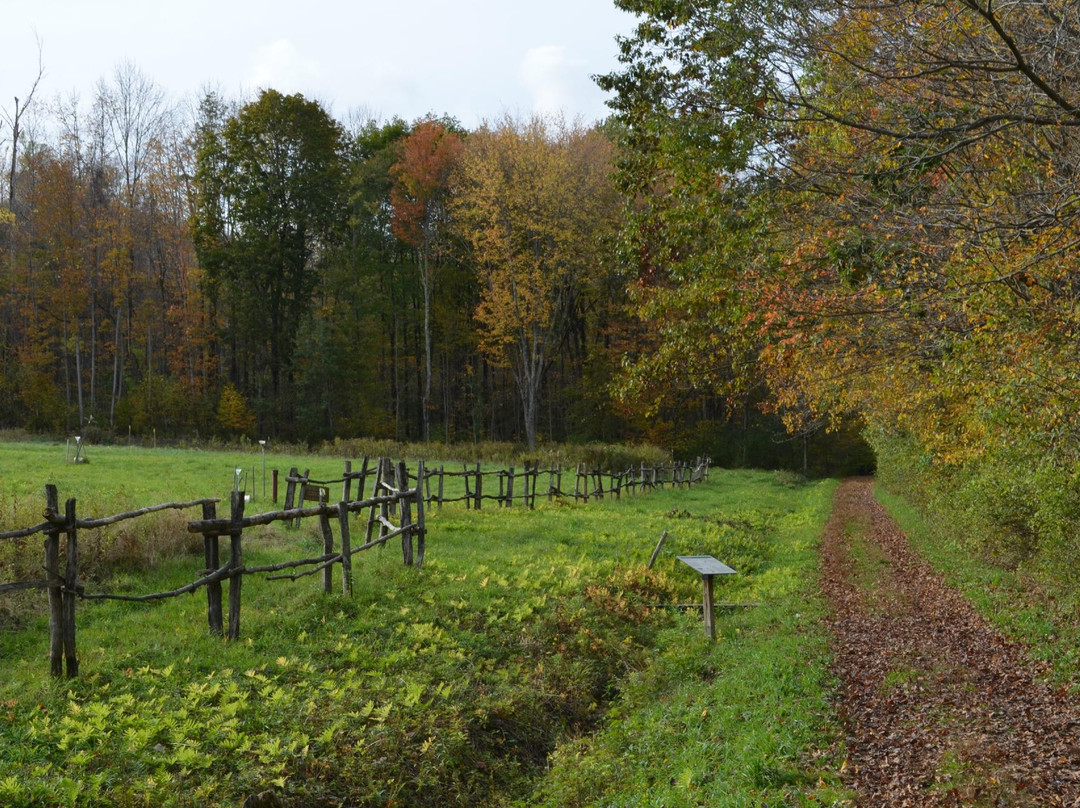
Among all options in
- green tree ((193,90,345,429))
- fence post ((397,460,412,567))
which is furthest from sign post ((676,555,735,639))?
green tree ((193,90,345,429))

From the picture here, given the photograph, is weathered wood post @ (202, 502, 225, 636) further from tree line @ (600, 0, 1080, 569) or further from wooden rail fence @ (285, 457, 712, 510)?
tree line @ (600, 0, 1080, 569)

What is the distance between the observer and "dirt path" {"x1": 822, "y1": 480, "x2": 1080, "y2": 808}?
5.40m

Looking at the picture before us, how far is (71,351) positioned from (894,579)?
4118 cm

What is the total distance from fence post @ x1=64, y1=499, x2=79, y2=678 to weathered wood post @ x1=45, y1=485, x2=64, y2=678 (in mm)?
47

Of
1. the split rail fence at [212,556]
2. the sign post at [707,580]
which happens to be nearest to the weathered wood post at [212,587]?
the split rail fence at [212,556]

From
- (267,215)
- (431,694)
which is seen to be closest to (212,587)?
(431,694)

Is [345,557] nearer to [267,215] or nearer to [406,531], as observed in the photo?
[406,531]

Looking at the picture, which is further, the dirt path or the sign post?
the sign post

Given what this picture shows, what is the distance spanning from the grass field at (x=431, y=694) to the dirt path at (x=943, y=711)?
14.9 inches

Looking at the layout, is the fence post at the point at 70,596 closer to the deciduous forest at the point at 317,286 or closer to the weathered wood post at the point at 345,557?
the weathered wood post at the point at 345,557

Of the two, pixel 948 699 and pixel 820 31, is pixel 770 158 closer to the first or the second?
pixel 820 31

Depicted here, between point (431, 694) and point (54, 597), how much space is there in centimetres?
355

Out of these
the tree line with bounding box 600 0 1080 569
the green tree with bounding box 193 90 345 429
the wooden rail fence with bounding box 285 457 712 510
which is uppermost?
the green tree with bounding box 193 90 345 429

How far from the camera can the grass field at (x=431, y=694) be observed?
5.70 metres
